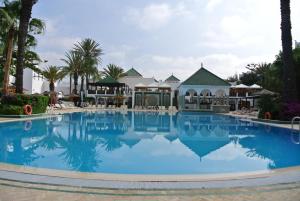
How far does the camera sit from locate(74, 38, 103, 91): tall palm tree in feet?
181

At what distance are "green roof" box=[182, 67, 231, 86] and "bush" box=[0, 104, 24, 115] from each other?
25.4m

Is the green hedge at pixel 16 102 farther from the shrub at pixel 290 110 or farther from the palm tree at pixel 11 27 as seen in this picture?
the shrub at pixel 290 110

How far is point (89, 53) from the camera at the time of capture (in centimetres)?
5628

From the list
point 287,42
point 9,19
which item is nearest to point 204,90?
point 287,42

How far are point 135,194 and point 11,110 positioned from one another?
61.3ft

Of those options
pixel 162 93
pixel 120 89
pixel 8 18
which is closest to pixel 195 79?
pixel 162 93

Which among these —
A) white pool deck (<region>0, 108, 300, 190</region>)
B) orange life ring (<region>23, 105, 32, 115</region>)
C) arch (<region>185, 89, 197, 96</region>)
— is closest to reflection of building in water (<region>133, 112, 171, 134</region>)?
orange life ring (<region>23, 105, 32, 115</region>)

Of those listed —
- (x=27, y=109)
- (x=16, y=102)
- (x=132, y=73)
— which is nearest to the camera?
(x=16, y=102)

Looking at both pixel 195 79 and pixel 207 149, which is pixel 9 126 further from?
pixel 195 79

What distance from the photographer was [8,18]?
2547 centimetres

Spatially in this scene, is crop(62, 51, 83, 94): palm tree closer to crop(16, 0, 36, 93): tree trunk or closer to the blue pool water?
crop(16, 0, 36, 93): tree trunk

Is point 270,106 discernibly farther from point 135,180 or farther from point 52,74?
point 52,74

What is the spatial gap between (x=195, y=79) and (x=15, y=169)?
1529 inches

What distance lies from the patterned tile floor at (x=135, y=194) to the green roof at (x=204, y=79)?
39032 millimetres
